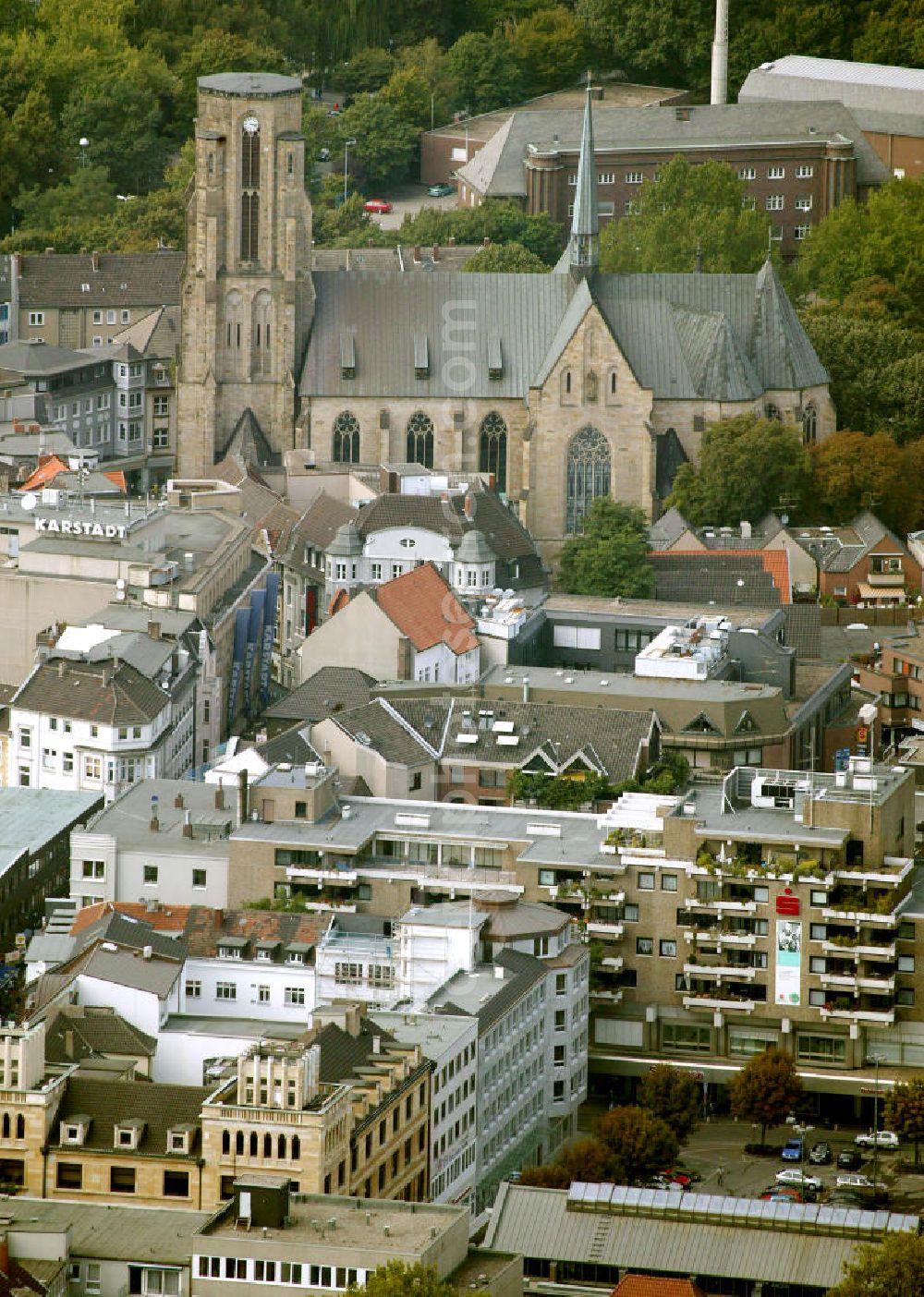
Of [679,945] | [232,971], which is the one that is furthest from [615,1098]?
[232,971]

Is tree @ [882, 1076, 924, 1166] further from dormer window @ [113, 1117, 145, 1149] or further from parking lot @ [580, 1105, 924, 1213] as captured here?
dormer window @ [113, 1117, 145, 1149]

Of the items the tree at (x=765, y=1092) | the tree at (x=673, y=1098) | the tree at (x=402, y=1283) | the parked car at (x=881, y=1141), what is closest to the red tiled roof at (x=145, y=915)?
the tree at (x=673, y=1098)

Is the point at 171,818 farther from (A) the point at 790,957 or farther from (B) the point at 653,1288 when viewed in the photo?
(B) the point at 653,1288

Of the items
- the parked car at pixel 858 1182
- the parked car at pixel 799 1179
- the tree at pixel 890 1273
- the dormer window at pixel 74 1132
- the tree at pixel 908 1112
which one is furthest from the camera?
the tree at pixel 908 1112

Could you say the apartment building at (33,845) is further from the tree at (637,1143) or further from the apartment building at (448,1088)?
the tree at (637,1143)

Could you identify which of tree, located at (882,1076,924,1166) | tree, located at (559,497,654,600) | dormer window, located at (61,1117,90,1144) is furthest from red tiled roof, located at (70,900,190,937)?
tree, located at (559,497,654,600)

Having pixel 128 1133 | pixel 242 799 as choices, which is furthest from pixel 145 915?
pixel 128 1133
